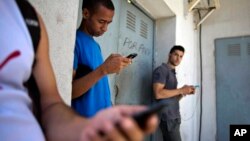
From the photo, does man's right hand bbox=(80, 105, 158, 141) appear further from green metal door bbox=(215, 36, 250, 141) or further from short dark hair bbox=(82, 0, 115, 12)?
green metal door bbox=(215, 36, 250, 141)

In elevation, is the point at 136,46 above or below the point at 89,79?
above

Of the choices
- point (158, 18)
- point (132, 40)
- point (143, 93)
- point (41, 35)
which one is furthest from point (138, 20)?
point (41, 35)

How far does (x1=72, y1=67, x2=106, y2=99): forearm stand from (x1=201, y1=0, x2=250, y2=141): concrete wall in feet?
8.22

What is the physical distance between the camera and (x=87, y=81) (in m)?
1.14

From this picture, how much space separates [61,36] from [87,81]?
0.69 ft

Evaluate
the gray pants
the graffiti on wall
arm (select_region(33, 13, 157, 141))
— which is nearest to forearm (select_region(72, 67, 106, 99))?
arm (select_region(33, 13, 157, 141))

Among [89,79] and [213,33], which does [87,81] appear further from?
[213,33]

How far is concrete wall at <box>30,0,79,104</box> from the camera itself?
1.03m

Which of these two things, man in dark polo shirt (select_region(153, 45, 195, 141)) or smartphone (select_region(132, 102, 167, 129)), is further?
man in dark polo shirt (select_region(153, 45, 195, 141))

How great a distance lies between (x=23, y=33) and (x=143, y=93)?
6.52 feet

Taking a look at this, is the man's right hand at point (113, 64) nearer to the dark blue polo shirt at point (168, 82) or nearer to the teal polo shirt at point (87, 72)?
the teal polo shirt at point (87, 72)

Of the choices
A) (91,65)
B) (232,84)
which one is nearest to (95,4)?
(91,65)

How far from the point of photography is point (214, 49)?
11.3 ft

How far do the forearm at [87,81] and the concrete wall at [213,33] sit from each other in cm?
250
